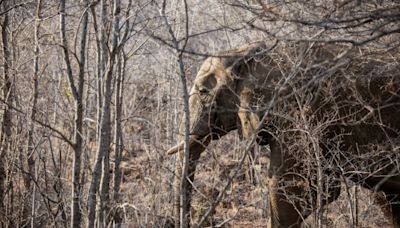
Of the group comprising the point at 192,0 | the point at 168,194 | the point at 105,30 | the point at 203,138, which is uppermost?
the point at 192,0

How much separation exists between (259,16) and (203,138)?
4534mm

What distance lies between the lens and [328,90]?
7027 millimetres

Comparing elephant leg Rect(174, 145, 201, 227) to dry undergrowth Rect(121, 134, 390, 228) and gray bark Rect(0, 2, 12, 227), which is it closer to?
dry undergrowth Rect(121, 134, 390, 228)

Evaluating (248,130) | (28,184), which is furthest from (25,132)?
(248,130)

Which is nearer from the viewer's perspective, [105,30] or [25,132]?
[105,30]

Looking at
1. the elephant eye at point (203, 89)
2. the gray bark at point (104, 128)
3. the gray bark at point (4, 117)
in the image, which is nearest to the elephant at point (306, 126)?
the elephant eye at point (203, 89)

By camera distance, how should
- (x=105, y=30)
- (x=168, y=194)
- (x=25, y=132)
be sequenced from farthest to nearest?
(x=168, y=194)
(x=25, y=132)
(x=105, y=30)

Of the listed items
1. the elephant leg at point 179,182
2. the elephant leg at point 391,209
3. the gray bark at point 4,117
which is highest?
the gray bark at point 4,117

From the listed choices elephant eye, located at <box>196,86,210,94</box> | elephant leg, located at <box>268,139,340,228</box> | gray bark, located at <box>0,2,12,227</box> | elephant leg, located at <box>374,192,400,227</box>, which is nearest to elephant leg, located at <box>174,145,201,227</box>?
elephant eye, located at <box>196,86,210,94</box>

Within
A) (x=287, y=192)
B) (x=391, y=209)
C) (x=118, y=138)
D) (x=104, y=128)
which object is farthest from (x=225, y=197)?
(x=104, y=128)

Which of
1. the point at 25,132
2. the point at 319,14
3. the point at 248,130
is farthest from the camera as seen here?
the point at 25,132

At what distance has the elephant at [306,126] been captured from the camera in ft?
23.1

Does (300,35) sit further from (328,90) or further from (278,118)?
(278,118)

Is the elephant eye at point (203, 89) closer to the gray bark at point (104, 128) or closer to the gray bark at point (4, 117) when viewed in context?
the gray bark at point (4, 117)
